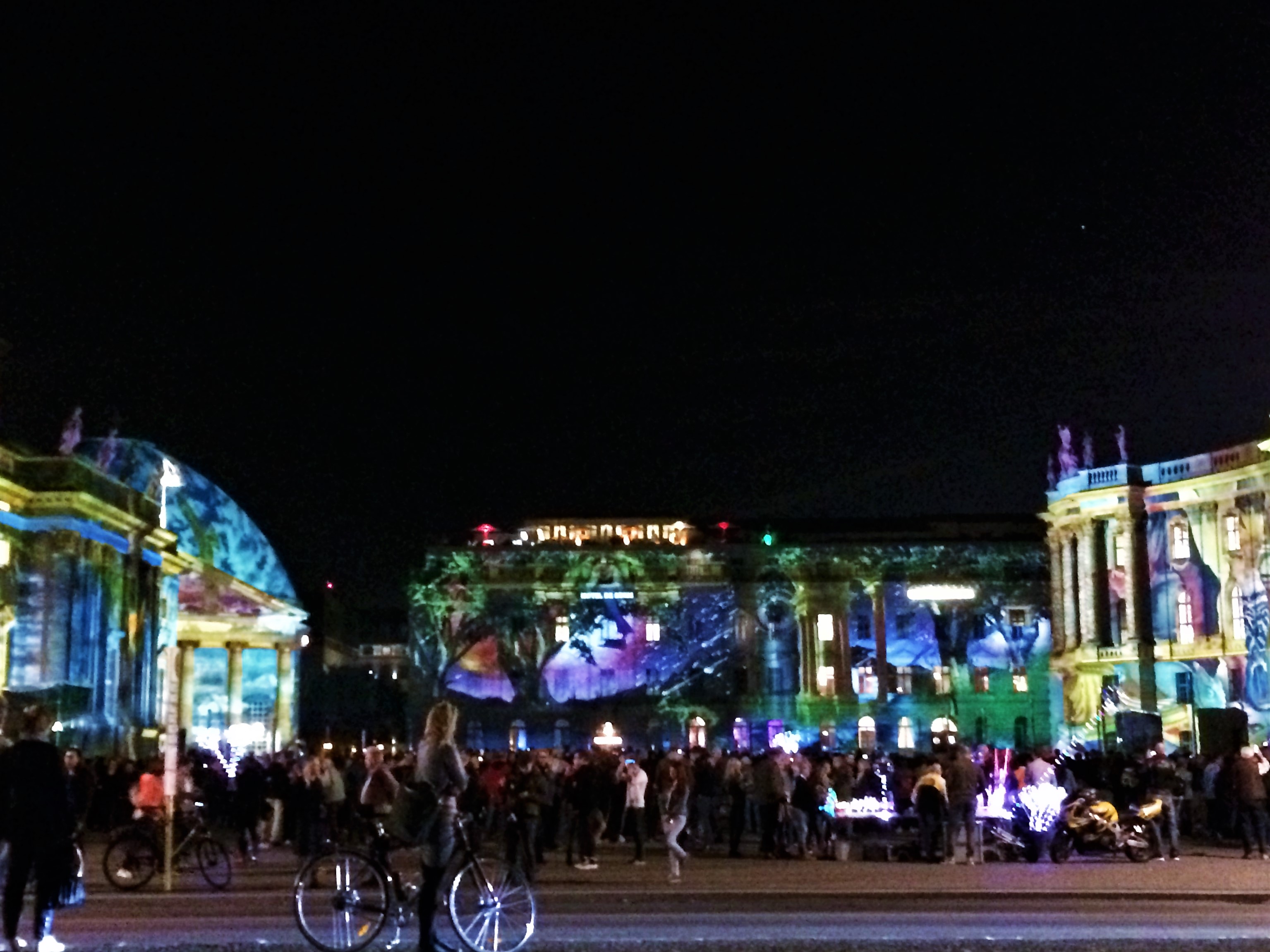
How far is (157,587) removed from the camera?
245ft

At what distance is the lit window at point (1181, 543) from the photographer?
80312 millimetres

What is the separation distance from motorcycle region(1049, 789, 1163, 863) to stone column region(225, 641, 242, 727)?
74411 mm

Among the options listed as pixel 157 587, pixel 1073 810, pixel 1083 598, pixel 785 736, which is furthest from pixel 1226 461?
pixel 1073 810

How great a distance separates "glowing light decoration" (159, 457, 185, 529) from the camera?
8675cm

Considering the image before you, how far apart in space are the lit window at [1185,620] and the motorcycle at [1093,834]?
57.1 metres

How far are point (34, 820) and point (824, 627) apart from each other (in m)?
90.3

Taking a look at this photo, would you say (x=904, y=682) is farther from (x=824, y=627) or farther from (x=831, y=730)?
(x=824, y=627)

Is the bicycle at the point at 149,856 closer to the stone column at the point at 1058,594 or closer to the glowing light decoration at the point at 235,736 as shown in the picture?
the glowing light decoration at the point at 235,736

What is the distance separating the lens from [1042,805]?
987 inches

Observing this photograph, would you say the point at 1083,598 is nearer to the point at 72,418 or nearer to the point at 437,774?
the point at 72,418

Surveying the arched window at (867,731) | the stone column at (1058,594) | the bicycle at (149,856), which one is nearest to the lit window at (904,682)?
the arched window at (867,731)

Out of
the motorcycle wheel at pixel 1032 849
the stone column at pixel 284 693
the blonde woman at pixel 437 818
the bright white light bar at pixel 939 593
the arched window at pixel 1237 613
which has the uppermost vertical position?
the bright white light bar at pixel 939 593

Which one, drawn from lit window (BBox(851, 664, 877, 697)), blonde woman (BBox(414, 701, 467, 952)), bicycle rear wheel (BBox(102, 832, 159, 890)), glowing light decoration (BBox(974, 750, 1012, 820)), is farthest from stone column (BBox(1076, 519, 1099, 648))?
blonde woman (BBox(414, 701, 467, 952))

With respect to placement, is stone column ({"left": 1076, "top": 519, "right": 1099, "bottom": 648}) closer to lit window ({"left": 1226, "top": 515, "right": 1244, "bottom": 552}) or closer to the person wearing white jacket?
Answer: lit window ({"left": 1226, "top": 515, "right": 1244, "bottom": 552})
